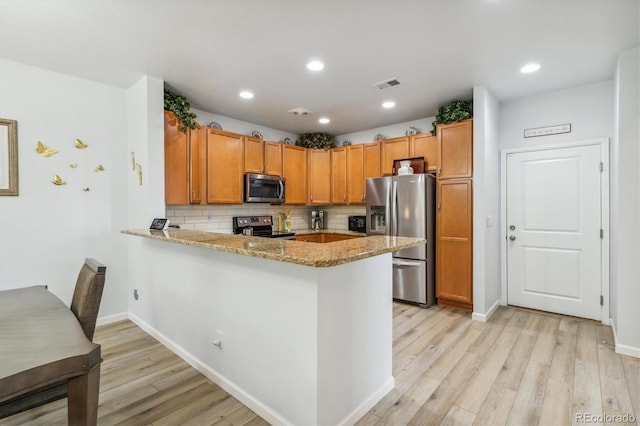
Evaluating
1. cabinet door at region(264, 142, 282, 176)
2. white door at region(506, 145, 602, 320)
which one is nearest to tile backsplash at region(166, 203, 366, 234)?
cabinet door at region(264, 142, 282, 176)

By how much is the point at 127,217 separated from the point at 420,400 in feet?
10.9

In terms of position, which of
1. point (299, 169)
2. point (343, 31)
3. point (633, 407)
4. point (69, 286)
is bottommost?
point (633, 407)

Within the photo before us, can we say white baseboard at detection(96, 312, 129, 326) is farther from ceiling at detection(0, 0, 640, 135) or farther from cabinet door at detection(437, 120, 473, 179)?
cabinet door at detection(437, 120, 473, 179)

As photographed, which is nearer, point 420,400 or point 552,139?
point 420,400

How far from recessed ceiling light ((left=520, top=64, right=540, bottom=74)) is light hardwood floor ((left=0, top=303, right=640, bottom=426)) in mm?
2549

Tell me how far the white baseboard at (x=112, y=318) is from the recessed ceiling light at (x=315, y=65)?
3248 millimetres

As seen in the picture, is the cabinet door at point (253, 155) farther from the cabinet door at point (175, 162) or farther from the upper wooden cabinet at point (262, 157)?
the cabinet door at point (175, 162)

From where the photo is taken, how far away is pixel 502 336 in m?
2.98

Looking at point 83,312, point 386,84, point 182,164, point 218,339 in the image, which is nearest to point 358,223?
point 386,84

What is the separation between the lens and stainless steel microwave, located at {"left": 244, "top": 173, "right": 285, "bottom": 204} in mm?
4172

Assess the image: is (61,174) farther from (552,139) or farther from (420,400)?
(552,139)

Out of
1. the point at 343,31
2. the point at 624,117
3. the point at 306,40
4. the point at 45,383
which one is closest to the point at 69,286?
the point at 45,383

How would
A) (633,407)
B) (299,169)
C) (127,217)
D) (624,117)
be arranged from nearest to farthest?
(633,407) → (624,117) → (127,217) → (299,169)

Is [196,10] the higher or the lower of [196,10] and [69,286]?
the higher
